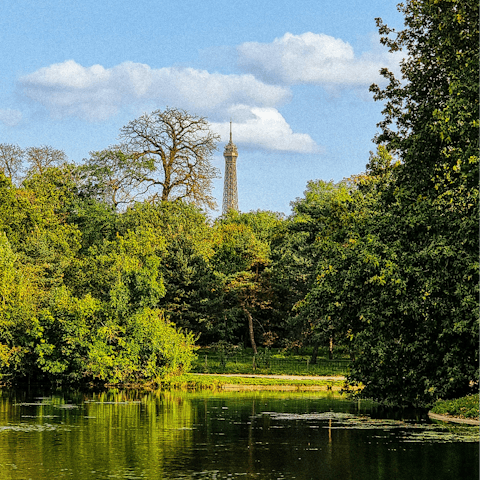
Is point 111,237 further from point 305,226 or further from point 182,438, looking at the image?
point 182,438

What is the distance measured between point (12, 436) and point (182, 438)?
4496 mm

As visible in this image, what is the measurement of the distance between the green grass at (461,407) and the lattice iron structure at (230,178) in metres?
108

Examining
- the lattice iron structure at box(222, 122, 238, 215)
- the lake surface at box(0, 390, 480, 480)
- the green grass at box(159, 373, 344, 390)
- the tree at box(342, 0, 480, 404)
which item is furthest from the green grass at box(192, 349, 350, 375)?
the lattice iron structure at box(222, 122, 238, 215)

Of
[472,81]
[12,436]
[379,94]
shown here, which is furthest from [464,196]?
[12,436]

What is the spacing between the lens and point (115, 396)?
34.6 metres

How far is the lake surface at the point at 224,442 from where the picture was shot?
15211mm

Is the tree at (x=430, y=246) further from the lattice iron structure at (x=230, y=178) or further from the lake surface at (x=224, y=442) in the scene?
the lattice iron structure at (x=230, y=178)

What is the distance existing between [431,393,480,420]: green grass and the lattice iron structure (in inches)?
4236

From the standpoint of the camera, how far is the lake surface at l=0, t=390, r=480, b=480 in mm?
15211

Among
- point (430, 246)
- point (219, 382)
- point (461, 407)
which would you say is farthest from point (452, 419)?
point (219, 382)

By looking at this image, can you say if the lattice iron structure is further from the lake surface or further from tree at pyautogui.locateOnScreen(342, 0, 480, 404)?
tree at pyautogui.locateOnScreen(342, 0, 480, 404)

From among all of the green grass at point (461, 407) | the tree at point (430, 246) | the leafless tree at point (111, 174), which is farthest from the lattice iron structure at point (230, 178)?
the green grass at point (461, 407)

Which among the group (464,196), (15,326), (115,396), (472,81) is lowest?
(115,396)

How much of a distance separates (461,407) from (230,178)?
381 ft
